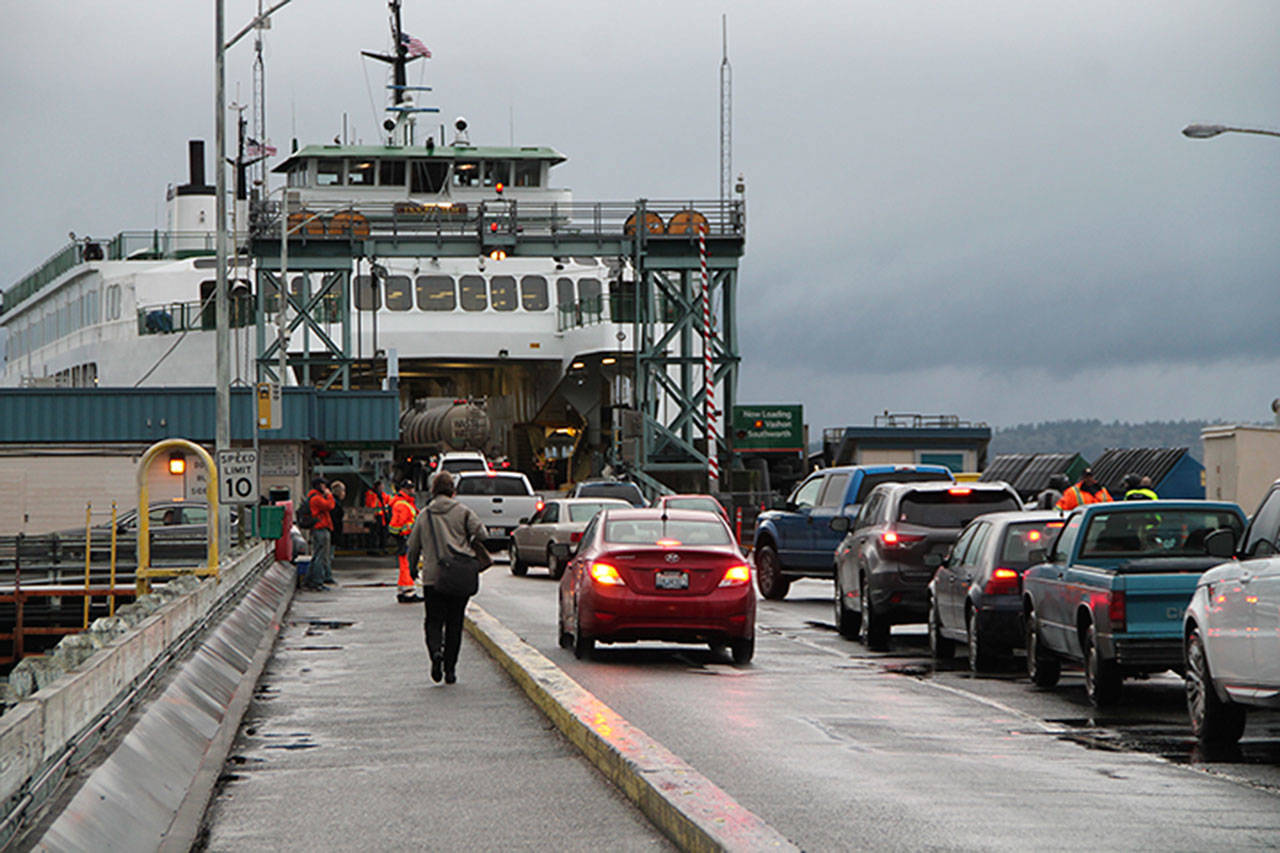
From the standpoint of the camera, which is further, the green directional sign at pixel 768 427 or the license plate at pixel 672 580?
the green directional sign at pixel 768 427

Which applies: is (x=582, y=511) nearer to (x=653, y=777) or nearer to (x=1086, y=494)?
(x=1086, y=494)

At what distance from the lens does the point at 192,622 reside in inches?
547

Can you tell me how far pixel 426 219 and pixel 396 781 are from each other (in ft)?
151

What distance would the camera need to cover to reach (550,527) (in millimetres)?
34219

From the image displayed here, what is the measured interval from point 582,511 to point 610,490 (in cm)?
431

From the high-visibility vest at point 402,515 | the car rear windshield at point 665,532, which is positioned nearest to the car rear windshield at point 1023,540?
the car rear windshield at point 665,532

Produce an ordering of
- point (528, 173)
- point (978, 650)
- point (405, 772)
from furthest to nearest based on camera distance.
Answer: point (528, 173) < point (978, 650) < point (405, 772)

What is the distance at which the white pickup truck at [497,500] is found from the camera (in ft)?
136

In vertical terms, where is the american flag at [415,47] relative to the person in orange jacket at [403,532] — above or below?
above

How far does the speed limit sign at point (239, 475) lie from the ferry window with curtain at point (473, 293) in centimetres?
3807

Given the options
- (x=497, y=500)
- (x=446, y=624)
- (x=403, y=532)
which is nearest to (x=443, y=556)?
(x=446, y=624)

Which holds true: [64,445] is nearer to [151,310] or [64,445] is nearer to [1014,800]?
[151,310]

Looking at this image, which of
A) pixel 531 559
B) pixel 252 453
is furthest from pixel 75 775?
pixel 531 559

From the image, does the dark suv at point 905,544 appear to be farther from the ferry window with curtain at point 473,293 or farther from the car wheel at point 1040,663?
the ferry window with curtain at point 473,293
